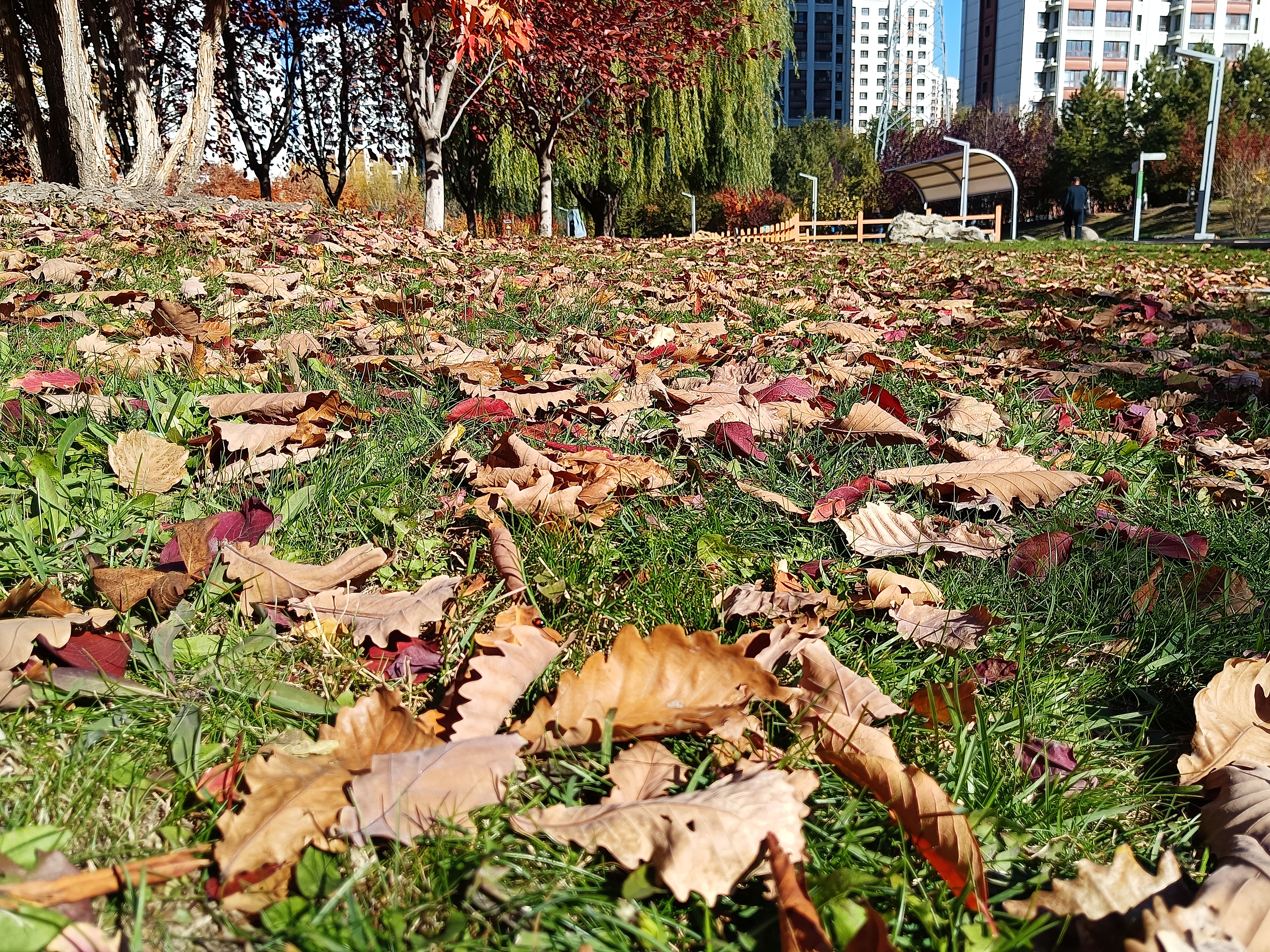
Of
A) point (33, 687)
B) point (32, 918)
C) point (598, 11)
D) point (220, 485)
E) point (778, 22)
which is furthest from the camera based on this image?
point (778, 22)

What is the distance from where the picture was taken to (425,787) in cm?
103

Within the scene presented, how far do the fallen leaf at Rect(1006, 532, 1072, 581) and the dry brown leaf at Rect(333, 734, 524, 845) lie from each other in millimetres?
1083

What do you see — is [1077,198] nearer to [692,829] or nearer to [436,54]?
[436,54]

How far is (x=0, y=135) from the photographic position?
22.5 meters

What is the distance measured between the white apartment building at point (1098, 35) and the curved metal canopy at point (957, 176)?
222 ft

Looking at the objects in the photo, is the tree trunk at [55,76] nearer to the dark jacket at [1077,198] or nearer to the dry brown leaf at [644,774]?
the dry brown leaf at [644,774]

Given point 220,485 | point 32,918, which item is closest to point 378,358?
point 220,485

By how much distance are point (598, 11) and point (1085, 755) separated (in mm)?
16173

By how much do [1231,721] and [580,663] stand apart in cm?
99

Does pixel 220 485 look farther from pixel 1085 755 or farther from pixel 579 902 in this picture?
pixel 1085 755

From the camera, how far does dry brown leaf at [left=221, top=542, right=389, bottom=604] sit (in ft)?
4.82

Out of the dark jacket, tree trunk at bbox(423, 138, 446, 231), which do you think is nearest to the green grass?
tree trunk at bbox(423, 138, 446, 231)

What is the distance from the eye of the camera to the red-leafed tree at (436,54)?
30.9ft

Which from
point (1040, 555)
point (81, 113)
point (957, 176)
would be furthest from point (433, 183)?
point (957, 176)
